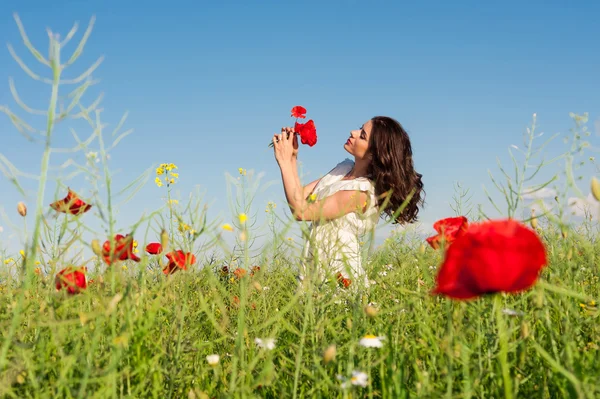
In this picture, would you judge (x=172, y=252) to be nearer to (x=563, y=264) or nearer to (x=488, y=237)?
(x=488, y=237)

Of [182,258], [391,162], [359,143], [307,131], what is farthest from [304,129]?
[182,258]

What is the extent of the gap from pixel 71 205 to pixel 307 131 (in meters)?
3.02

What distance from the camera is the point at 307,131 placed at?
447cm

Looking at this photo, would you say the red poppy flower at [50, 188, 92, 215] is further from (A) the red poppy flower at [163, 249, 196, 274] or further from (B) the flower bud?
(B) the flower bud

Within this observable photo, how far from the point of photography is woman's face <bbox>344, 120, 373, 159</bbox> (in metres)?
4.68

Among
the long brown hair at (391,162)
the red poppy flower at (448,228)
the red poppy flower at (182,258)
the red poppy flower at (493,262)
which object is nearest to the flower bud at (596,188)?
the red poppy flower at (448,228)

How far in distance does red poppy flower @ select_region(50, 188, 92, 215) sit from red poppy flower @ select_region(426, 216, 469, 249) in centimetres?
103

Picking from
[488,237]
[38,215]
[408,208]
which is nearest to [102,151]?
[38,215]

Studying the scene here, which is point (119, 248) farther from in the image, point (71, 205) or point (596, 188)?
point (596, 188)

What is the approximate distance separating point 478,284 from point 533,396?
30.5 inches

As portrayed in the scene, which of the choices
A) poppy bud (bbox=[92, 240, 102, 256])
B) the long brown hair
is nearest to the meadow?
poppy bud (bbox=[92, 240, 102, 256])

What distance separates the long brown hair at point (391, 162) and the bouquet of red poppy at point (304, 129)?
526 millimetres

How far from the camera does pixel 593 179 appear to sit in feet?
4.89

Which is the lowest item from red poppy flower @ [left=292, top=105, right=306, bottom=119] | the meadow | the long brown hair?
the meadow
